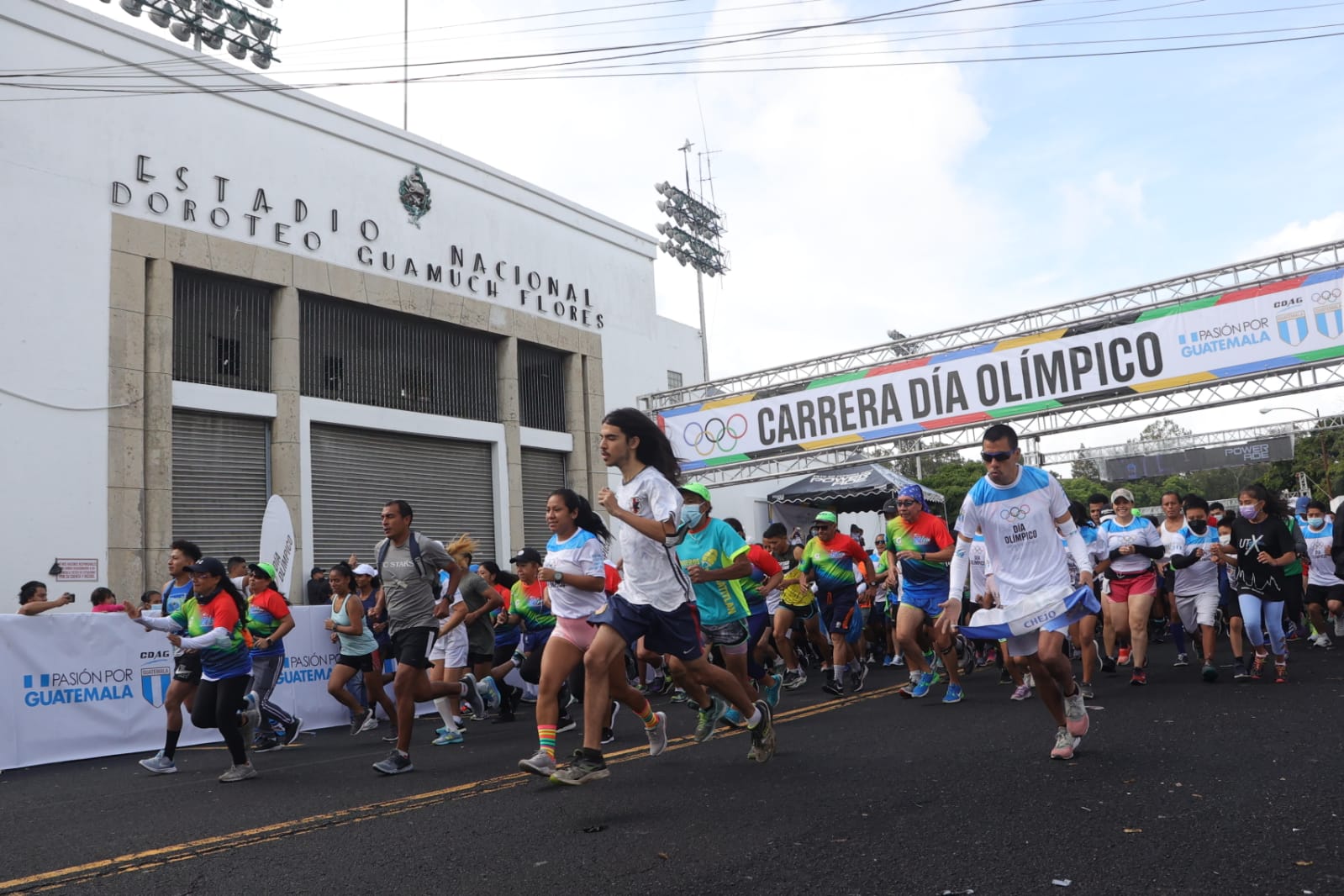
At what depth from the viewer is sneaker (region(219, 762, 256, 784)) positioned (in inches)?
307

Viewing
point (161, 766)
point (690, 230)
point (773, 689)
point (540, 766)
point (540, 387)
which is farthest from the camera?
point (690, 230)

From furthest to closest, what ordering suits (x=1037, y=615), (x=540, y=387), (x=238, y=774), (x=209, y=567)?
(x=540, y=387), (x=209, y=567), (x=238, y=774), (x=1037, y=615)

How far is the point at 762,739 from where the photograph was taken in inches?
268

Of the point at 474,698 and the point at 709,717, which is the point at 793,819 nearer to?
the point at 709,717

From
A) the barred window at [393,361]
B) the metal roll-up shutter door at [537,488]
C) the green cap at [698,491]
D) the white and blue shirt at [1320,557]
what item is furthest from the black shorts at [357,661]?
the metal roll-up shutter door at [537,488]

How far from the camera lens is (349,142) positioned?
20250 millimetres

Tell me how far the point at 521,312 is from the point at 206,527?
8.59 m

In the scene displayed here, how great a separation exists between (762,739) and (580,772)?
5.02 ft

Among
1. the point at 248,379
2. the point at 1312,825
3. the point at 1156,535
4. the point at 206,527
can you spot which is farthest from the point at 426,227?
the point at 1312,825

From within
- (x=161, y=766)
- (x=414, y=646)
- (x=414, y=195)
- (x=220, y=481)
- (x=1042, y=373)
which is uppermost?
(x=414, y=195)

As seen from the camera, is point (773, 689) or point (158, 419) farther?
point (158, 419)

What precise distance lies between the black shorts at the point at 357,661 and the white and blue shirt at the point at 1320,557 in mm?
11060

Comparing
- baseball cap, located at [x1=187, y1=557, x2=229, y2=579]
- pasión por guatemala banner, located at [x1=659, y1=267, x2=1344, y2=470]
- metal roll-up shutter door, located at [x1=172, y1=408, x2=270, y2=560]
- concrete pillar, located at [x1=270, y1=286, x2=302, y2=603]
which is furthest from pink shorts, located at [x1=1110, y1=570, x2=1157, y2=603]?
concrete pillar, located at [x1=270, y1=286, x2=302, y2=603]

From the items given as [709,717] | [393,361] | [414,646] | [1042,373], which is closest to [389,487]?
[393,361]
